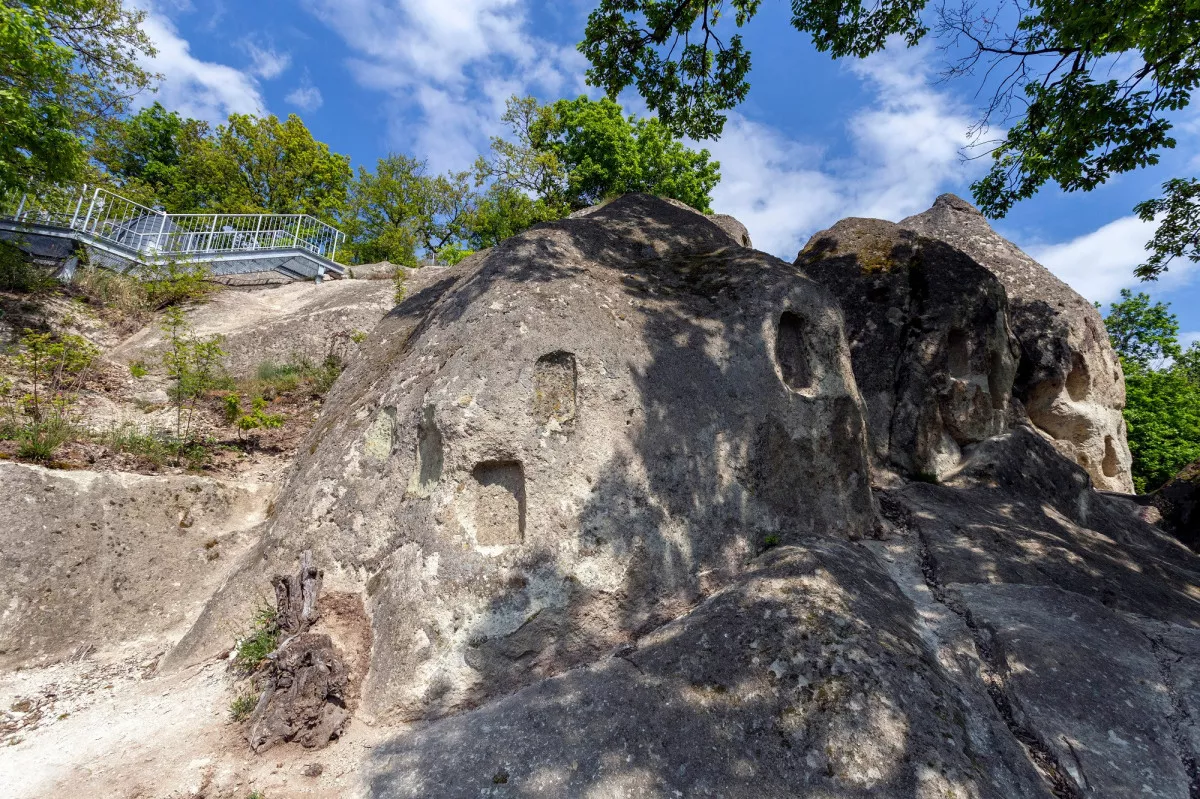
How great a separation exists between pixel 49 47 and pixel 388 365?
26.9 ft

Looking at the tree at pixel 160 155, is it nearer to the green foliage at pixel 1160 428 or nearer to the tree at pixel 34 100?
the tree at pixel 34 100

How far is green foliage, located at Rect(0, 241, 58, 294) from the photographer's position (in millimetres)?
10781

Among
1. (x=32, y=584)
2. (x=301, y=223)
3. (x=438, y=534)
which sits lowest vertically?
(x=32, y=584)

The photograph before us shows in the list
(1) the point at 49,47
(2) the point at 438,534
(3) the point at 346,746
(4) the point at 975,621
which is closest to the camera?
(3) the point at 346,746

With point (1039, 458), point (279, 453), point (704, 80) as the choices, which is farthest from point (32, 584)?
point (1039, 458)

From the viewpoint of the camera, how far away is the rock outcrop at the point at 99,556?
5383mm

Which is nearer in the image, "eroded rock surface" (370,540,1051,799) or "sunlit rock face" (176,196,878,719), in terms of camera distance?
"eroded rock surface" (370,540,1051,799)

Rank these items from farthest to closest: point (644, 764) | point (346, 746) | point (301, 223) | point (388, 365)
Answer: point (301, 223) → point (388, 365) → point (346, 746) → point (644, 764)

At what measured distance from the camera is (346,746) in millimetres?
4066

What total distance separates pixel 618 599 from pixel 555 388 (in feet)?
6.55

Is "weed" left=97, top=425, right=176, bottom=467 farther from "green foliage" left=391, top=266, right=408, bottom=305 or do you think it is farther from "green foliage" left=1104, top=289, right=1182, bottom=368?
"green foliage" left=1104, top=289, right=1182, bottom=368

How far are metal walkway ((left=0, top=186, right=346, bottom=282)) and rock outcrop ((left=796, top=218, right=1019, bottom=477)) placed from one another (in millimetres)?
15238

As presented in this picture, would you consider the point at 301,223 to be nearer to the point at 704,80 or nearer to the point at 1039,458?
the point at 704,80

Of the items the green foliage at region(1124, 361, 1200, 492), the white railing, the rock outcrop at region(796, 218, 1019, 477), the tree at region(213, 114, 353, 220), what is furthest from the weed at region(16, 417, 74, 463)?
the green foliage at region(1124, 361, 1200, 492)
